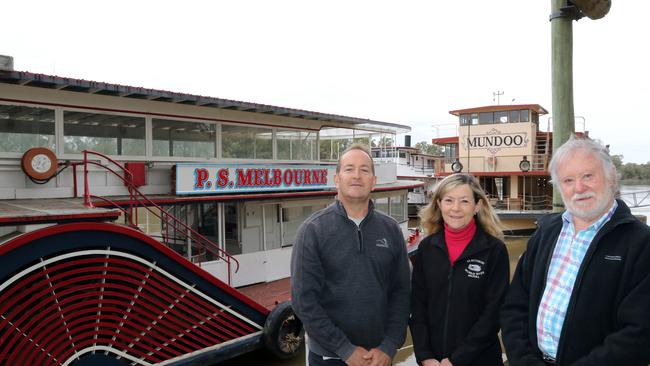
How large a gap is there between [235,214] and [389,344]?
274 inches

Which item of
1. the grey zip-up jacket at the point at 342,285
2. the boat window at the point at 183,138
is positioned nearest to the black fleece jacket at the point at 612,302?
the grey zip-up jacket at the point at 342,285

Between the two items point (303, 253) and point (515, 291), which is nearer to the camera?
point (515, 291)

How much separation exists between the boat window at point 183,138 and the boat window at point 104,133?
0.30 metres

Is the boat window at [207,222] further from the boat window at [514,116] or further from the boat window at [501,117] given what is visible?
the boat window at [514,116]

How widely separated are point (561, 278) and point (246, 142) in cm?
862

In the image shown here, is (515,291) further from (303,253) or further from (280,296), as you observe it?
(280,296)

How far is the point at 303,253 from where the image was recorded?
2.83 metres

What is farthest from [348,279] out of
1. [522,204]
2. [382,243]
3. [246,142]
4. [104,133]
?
[522,204]

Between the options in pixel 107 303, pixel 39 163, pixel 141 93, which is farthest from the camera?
pixel 141 93

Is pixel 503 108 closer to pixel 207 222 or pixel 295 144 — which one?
pixel 295 144

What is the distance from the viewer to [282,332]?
7.19 m

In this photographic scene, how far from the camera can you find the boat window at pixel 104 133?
767cm

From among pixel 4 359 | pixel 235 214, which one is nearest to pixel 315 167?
pixel 235 214

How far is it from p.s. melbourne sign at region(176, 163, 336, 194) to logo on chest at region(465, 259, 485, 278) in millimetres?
6140
